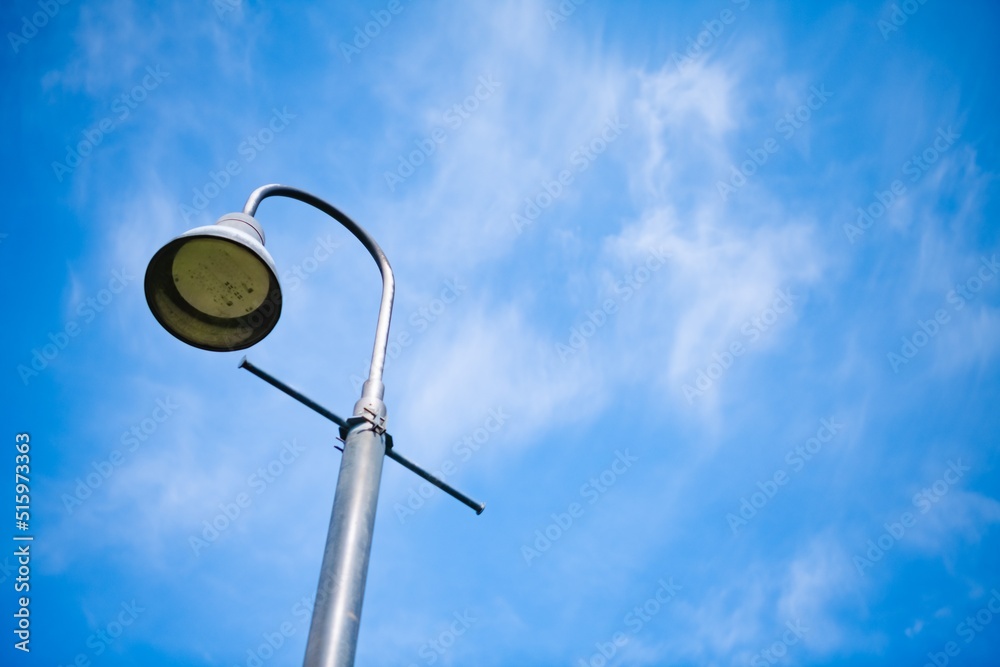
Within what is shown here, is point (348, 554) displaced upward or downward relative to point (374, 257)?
downward

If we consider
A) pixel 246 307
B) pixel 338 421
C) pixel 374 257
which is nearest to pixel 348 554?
pixel 338 421

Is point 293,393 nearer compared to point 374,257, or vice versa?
point 293,393

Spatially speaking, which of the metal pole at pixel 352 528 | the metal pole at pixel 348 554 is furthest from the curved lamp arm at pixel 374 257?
the metal pole at pixel 348 554

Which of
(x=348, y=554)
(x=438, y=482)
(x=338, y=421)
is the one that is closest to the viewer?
(x=348, y=554)

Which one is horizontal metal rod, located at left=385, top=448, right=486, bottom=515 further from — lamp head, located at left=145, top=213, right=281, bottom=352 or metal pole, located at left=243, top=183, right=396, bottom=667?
lamp head, located at left=145, top=213, right=281, bottom=352

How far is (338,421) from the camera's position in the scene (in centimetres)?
329

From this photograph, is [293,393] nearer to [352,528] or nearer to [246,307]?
[246,307]

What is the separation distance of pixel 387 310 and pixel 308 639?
1.84m

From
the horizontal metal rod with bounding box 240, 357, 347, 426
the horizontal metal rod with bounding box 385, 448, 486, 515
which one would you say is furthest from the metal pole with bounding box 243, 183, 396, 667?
the horizontal metal rod with bounding box 385, 448, 486, 515

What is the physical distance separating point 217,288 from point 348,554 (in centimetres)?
185

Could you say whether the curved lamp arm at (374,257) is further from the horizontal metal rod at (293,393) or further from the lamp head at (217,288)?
the lamp head at (217,288)

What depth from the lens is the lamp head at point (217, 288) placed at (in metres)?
3.56

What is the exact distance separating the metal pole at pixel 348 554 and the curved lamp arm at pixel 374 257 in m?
0.33

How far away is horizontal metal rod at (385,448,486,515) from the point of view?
350cm
